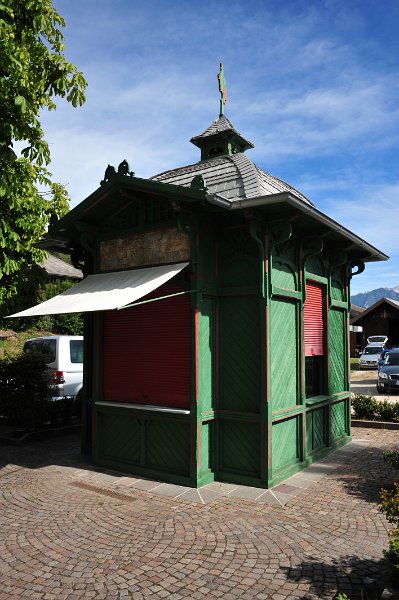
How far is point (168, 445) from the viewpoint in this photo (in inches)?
281

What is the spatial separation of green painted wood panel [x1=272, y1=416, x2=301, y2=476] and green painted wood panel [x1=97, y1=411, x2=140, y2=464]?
7.36 ft

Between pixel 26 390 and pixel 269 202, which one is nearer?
pixel 269 202

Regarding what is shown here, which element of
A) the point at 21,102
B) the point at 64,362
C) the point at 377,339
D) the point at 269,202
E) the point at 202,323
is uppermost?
the point at 21,102

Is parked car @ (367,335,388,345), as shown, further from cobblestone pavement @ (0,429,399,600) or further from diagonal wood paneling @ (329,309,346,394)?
cobblestone pavement @ (0,429,399,600)

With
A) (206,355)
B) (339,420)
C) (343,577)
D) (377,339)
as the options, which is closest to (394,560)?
(343,577)

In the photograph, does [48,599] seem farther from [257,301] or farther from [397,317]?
[397,317]

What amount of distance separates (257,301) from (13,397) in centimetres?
660

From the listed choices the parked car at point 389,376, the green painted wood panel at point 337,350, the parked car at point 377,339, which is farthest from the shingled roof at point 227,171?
the parked car at point 377,339

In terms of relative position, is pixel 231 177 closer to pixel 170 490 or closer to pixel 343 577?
pixel 170 490

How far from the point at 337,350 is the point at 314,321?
137 cm

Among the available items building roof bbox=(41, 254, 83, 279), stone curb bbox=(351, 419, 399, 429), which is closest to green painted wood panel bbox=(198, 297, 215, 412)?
stone curb bbox=(351, 419, 399, 429)

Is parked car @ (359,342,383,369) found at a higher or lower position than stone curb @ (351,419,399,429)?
higher

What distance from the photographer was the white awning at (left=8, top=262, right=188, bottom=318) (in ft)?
21.2

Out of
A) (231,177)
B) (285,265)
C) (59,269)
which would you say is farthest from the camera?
(59,269)
